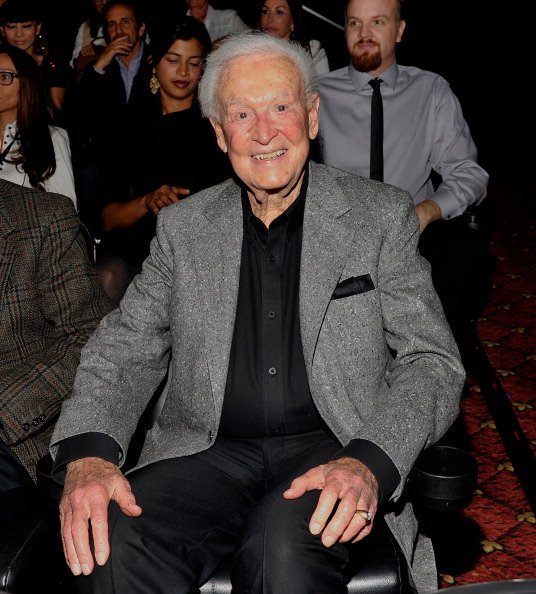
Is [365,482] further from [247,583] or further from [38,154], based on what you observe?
[38,154]

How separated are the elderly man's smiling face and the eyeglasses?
43.9 inches

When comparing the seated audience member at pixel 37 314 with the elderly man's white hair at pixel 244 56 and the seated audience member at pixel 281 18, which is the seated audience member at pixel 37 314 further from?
the seated audience member at pixel 281 18

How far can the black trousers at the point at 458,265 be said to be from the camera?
2.55 meters

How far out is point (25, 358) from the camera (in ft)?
6.05

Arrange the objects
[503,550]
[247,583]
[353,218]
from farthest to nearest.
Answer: [503,550]
[353,218]
[247,583]

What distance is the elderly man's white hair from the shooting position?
1.72 meters

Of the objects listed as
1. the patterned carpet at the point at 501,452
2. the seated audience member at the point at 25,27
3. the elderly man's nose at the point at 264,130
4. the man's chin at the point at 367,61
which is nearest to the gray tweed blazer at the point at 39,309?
the elderly man's nose at the point at 264,130

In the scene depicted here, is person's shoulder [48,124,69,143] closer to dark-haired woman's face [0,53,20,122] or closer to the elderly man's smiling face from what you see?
dark-haired woman's face [0,53,20,122]

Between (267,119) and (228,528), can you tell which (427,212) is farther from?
(228,528)

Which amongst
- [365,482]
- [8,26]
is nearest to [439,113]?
[365,482]

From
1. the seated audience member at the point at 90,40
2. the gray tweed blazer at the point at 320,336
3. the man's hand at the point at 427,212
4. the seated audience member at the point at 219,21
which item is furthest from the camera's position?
the seated audience member at the point at 219,21

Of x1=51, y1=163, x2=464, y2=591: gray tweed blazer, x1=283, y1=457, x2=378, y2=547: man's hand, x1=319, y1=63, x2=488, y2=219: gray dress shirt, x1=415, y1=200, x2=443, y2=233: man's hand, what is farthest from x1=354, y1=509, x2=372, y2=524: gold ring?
x1=319, y1=63, x2=488, y2=219: gray dress shirt

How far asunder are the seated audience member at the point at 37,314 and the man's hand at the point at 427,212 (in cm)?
124

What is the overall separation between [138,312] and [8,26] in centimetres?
301
